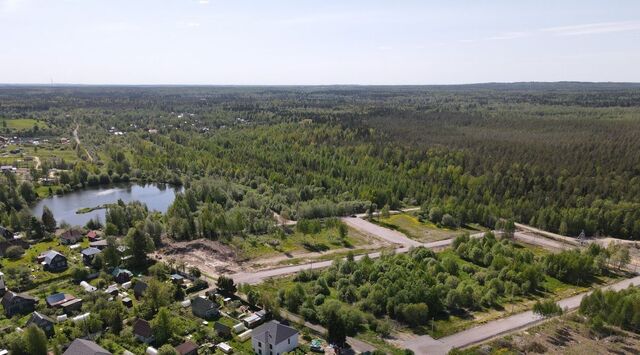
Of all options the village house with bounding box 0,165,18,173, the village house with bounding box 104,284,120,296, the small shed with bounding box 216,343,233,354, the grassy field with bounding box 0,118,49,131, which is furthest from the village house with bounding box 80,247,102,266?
the grassy field with bounding box 0,118,49,131

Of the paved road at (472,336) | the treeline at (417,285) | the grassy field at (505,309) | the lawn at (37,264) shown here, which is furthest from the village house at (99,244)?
the paved road at (472,336)

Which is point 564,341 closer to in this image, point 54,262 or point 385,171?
point 54,262

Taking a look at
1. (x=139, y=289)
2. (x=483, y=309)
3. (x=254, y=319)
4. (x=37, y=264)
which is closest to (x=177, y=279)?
(x=139, y=289)

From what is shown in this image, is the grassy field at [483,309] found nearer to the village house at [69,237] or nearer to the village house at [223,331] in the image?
the village house at [223,331]

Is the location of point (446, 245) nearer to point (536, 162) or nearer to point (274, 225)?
point (274, 225)

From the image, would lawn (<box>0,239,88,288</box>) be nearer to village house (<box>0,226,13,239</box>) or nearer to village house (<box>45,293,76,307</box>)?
village house (<box>0,226,13,239</box>)
